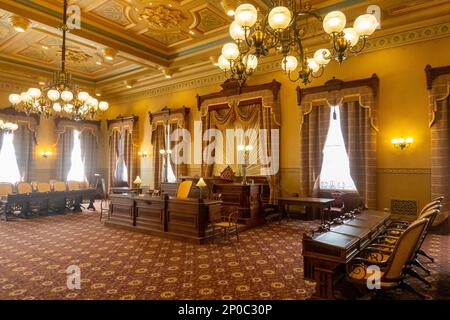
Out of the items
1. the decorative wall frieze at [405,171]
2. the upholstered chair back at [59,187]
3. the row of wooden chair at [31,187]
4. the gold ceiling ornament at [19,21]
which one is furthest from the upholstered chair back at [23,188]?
the decorative wall frieze at [405,171]

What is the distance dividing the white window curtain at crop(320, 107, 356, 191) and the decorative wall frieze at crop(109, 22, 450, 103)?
1887 millimetres

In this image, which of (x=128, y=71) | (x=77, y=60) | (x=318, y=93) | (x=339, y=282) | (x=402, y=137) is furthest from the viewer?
(x=128, y=71)

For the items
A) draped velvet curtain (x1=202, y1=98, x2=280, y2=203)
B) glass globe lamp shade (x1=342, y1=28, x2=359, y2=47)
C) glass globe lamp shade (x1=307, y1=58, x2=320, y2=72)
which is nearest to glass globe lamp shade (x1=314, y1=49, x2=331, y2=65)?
glass globe lamp shade (x1=307, y1=58, x2=320, y2=72)

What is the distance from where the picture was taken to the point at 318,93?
782 cm

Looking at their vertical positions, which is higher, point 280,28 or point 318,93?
point 318,93

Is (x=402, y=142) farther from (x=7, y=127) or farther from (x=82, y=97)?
(x=7, y=127)

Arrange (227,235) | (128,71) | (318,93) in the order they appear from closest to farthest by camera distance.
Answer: (227,235) < (318,93) < (128,71)

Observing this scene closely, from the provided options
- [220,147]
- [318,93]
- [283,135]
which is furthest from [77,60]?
[318,93]

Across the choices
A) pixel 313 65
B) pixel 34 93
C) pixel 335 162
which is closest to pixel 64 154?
pixel 34 93

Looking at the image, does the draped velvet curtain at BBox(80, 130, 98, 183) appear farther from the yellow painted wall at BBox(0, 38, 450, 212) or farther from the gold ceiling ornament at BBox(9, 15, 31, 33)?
the yellow painted wall at BBox(0, 38, 450, 212)

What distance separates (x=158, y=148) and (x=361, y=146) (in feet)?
23.8

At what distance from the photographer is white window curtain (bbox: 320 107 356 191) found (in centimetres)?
760

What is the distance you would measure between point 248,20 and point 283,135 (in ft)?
18.5
